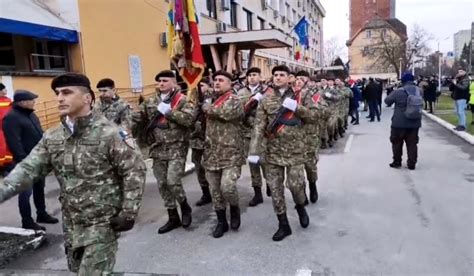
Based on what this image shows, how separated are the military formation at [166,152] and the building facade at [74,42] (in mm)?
4690

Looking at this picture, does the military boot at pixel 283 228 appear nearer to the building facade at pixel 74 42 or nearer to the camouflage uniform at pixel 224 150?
the camouflage uniform at pixel 224 150

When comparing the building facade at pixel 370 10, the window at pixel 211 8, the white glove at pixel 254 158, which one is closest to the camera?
the white glove at pixel 254 158

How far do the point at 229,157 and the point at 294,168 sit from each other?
779 millimetres

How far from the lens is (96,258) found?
2.84 meters

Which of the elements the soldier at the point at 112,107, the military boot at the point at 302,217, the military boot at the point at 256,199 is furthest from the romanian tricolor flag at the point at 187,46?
the military boot at the point at 302,217

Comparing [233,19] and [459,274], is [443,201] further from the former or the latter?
[233,19]

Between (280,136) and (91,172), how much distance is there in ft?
8.14

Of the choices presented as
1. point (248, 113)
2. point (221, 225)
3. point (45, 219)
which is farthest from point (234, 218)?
point (45, 219)

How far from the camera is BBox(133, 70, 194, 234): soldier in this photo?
5.15m

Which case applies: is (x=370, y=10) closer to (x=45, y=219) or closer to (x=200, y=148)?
(x=200, y=148)

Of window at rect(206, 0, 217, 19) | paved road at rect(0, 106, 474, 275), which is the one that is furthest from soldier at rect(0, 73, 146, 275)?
window at rect(206, 0, 217, 19)

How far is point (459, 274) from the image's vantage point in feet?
12.7

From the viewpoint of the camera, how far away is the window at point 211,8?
67.0 feet

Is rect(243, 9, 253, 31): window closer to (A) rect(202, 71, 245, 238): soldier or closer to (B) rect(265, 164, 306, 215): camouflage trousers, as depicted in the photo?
(A) rect(202, 71, 245, 238): soldier
